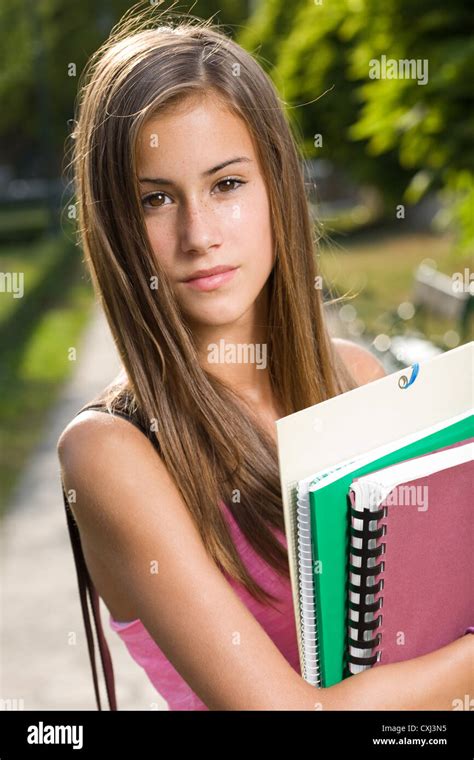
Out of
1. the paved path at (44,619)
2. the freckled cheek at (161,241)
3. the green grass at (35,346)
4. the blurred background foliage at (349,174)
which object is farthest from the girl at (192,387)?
the green grass at (35,346)

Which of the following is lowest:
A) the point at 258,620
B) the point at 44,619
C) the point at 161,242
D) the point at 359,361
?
the point at 44,619

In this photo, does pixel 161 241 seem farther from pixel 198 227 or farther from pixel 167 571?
pixel 167 571

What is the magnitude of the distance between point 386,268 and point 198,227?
59.4ft

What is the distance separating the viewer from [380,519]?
1337 mm

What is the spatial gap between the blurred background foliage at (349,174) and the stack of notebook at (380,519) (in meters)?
0.67

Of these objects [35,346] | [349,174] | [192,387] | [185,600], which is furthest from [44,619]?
[349,174]

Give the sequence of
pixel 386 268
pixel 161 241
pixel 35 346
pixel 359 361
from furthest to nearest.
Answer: pixel 386 268 → pixel 35 346 → pixel 359 361 → pixel 161 241

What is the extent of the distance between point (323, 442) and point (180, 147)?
0.49m

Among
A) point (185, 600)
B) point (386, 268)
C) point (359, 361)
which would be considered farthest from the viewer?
point (386, 268)

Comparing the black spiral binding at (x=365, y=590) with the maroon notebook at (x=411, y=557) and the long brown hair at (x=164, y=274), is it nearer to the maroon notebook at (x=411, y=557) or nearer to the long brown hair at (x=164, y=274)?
the maroon notebook at (x=411, y=557)

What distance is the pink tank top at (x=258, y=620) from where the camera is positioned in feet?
5.67

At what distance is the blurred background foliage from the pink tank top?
63 cm

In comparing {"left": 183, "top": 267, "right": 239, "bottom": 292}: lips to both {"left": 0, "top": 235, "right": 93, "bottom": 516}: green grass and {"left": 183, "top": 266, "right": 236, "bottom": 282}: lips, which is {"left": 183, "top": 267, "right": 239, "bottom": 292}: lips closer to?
{"left": 183, "top": 266, "right": 236, "bottom": 282}: lips
